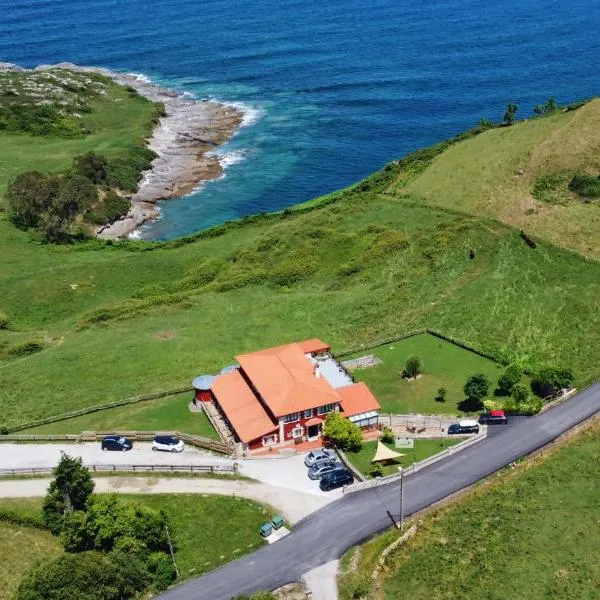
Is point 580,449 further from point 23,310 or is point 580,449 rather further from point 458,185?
point 23,310

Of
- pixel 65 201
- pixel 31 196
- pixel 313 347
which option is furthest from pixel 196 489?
pixel 31 196

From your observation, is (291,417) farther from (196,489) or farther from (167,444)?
(167,444)

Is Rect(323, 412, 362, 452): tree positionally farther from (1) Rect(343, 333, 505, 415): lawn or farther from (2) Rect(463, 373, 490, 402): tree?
(2) Rect(463, 373, 490, 402): tree

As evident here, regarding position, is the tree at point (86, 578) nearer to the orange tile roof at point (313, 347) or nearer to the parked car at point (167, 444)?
the parked car at point (167, 444)

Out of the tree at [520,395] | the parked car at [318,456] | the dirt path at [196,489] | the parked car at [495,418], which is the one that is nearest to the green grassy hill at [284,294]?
the tree at [520,395]

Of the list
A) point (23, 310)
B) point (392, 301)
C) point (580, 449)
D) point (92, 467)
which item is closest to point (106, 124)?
point (23, 310)

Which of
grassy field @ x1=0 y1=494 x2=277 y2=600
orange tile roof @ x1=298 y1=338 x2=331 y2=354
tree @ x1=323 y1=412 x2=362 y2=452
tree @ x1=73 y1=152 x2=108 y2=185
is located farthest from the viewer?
tree @ x1=73 y1=152 x2=108 y2=185

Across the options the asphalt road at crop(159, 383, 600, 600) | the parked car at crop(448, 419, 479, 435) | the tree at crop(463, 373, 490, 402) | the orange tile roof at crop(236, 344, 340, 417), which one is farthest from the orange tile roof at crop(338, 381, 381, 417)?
the tree at crop(463, 373, 490, 402)

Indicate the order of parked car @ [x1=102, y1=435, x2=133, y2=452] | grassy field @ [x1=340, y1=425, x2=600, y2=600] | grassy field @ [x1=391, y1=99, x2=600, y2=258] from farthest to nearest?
grassy field @ [x1=391, y1=99, x2=600, y2=258] < parked car @ [x1=102, y1=435, x2=133, y2=452] < grassy field @ [x1=340, y1=425, x2=600, y2=600]
